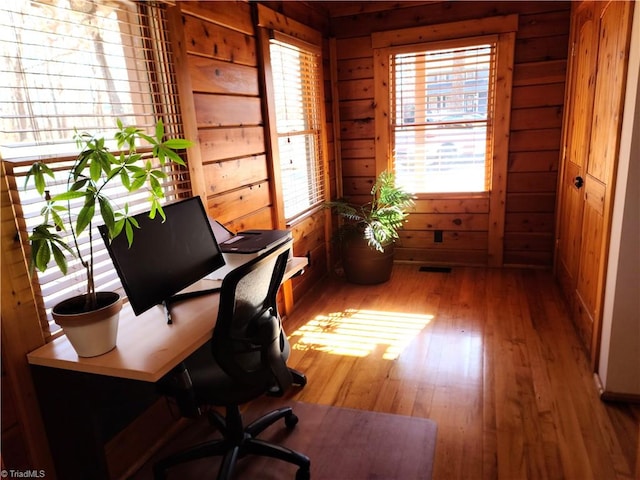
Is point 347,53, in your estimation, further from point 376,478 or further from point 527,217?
point 376,478

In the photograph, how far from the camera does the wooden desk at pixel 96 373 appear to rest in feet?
4.55

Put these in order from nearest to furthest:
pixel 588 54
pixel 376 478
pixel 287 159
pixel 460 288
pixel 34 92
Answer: pixel 34 92, pixel 376 478, pixel 588 54, pixel 287 159, pixel 460 288

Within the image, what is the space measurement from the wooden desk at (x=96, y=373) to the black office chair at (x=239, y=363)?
0.10 m

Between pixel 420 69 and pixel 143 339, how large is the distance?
3356 mm

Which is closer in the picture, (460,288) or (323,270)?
(460,288)

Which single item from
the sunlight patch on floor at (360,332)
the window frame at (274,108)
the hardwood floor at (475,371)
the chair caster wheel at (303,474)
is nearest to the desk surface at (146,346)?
the chair caster wheel at (303,474)

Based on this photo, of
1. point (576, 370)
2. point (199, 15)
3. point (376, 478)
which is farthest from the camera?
point (576, 370)

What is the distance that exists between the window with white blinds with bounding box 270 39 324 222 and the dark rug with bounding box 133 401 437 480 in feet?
5.14

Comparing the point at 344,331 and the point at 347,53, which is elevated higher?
the point at 347,53

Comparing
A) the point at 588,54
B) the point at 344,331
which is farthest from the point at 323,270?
the point at 588,54

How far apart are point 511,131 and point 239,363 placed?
10.6 ft

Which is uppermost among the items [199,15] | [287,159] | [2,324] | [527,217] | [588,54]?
[199,15]

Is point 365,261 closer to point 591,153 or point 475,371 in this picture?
point 475,371

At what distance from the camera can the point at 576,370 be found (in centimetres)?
242
